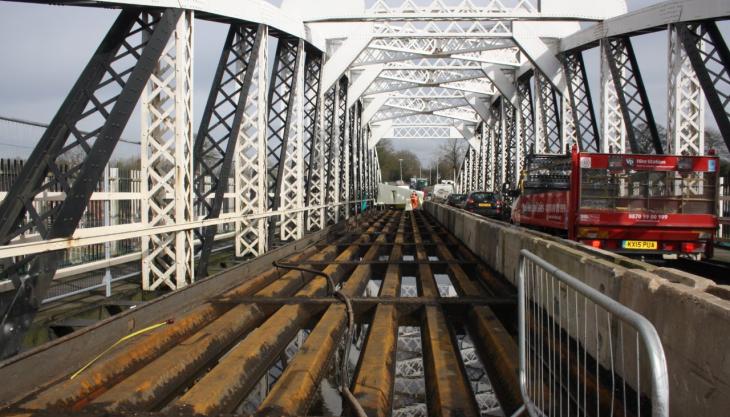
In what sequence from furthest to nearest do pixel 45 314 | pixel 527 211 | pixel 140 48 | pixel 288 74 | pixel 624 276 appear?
pixel 527 211 < pixel 288 74 < pixel 140 48 < pixel 45 314 < pixel 624 276

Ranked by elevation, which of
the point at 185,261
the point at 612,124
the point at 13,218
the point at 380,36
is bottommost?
the point at 185,261

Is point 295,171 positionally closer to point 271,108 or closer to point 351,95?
point 271,108

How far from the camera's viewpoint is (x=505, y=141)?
1358 inches

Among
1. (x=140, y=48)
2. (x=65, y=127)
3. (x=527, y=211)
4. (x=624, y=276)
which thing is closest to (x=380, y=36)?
(x=527, y=211)

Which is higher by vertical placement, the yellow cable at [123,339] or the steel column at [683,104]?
the steel column at [683,104]

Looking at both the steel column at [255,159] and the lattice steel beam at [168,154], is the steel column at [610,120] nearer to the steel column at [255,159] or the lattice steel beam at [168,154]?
the steel column at [255,159]

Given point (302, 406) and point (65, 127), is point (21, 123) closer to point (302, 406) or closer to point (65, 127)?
point (65, 127)

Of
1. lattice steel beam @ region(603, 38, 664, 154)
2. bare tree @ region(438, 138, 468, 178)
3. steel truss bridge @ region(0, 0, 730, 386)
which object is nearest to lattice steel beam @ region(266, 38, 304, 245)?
steel truss bridge @ region(0, 0, 730, 386)

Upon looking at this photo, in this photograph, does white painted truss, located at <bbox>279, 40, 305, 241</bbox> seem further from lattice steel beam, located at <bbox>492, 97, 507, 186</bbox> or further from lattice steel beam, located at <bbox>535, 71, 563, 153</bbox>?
lattice steel beam, located at <bbox>492, 97, 507, 186</bbox>

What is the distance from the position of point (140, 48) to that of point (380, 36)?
45.4ft

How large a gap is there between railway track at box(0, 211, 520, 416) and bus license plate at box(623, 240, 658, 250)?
3716mm

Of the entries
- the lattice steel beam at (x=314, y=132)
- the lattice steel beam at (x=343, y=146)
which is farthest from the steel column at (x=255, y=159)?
the lattice steel beam at (x=343, y=146)

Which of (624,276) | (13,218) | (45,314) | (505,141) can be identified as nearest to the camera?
(624,276)

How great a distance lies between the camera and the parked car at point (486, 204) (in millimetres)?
31891
